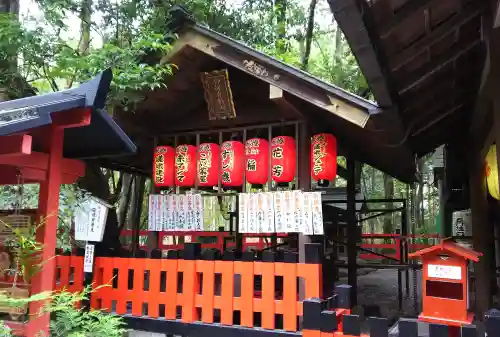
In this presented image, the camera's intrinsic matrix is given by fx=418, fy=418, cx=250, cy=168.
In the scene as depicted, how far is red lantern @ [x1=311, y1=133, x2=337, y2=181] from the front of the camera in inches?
269

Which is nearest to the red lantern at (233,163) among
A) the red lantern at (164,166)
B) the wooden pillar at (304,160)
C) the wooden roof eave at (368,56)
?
the wooden pillar at (304,160)

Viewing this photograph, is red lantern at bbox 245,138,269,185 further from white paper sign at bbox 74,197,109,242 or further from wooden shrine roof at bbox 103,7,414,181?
white paper sign at bbox 74,197,109,242

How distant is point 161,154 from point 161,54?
189cm

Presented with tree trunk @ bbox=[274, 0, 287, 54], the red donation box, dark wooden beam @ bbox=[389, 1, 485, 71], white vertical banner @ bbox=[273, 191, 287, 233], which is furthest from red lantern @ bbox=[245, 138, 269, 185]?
tree trunk @ bbox=[274, 0, 287, 54]

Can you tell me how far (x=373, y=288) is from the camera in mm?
12102

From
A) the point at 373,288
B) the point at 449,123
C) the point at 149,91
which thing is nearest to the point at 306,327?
the point at 149,91

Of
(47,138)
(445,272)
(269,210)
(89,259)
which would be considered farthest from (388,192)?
(47,138)

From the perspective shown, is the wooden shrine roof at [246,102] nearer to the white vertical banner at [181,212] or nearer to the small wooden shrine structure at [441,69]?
the small wooden shrine structure at [441,69]

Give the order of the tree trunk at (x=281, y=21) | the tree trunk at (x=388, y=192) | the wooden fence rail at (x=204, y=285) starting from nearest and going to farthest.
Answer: the wooden fence rail at (x=204, y=285)
the tree trunk at (x=281, y=21)
the tree trunk at (x=388, y=192)

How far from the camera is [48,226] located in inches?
177

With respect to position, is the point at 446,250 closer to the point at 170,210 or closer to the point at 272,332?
the point at 272,332

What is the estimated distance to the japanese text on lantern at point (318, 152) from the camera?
6.89 m

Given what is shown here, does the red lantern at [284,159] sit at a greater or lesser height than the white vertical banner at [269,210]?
greater

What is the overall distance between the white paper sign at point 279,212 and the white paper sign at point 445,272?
3.14m
